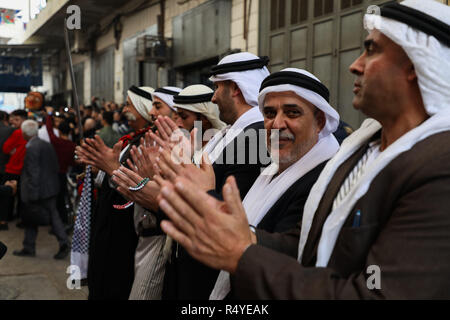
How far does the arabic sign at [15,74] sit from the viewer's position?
1479 cm

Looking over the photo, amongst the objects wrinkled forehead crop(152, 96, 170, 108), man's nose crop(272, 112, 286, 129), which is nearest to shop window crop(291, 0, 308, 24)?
wrinkled forehead crop(152, 96, 170, 108)

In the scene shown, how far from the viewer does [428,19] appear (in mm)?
1188

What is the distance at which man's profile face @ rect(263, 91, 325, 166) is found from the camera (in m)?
1.94

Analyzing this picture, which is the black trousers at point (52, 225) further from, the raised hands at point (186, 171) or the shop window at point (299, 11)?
the raised hands at point (186, 171)

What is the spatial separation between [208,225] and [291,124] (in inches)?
37.6

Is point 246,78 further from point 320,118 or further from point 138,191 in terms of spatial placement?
point 138,191

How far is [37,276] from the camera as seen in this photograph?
16.0 feet

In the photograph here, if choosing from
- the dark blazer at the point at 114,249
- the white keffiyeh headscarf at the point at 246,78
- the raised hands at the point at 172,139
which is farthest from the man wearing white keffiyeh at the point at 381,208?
the dark blazer at the point at 114,249

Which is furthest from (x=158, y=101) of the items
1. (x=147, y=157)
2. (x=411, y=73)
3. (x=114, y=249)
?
(x=411, y=73)

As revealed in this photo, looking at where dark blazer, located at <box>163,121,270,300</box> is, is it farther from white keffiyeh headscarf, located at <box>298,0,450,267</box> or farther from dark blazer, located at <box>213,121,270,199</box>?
white keffiyeh headscarf, located at <box>298,0,450,267</box>

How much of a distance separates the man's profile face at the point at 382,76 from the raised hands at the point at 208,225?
46cm

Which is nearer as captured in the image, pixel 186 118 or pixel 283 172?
pixel 283 172

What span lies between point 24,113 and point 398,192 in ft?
28.0
